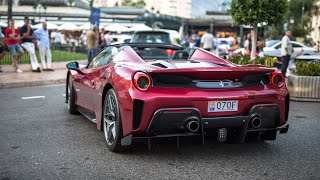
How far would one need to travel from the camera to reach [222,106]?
4.46m

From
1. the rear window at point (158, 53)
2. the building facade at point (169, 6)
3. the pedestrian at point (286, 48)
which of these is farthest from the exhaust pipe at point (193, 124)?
the building facade at point (169, 6)

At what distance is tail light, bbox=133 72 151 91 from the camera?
4.34m

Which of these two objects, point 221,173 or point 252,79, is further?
point 252,79

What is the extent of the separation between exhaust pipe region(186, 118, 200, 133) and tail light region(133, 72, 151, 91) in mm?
539

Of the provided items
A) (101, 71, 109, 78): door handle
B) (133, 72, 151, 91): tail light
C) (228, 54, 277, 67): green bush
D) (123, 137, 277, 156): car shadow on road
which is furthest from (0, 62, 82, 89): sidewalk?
(133, 72, 151, 91): tail light

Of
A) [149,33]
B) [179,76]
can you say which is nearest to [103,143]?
[179,76]

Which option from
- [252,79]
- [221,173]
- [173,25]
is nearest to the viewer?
[221,173]

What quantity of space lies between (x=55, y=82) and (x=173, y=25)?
77842 mm

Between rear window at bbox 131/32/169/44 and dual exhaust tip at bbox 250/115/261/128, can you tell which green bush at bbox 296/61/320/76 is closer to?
dual exhaust tip at bbox 250/115/261/128

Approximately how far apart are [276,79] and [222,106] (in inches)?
33.4

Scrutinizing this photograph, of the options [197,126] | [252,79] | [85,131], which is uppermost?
[252,79]

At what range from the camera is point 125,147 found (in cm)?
484

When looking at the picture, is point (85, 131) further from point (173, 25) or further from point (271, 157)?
point (173, 25)

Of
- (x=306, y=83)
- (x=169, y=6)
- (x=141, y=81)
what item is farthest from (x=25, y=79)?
(x=169, y=6)
